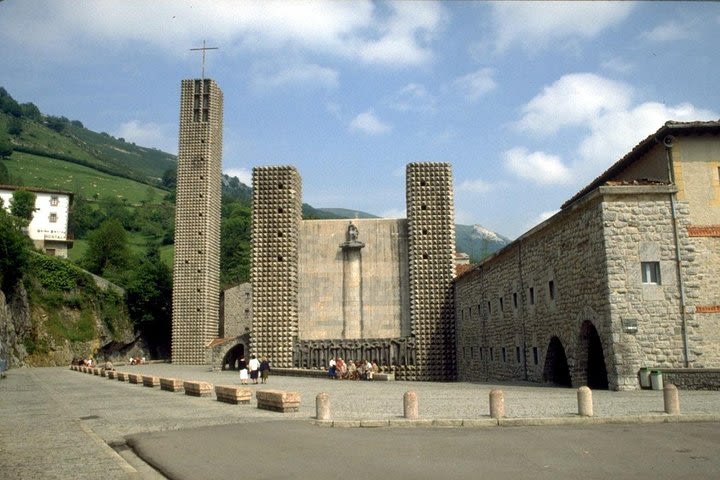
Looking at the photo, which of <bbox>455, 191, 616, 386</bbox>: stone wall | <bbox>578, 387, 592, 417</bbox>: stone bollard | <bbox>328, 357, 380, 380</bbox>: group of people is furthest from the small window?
<bbox>328, 357, 380, 380</bbox>: group of people

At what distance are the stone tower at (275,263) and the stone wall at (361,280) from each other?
965mm

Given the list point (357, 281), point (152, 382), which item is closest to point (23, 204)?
point (357, 281)

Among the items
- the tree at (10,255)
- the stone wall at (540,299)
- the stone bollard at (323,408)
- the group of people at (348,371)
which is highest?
the tree at (10,255)

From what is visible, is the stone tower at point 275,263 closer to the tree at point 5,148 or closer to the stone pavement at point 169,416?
the stone pavement at point 169,416

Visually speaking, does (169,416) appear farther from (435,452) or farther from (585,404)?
(585,404)

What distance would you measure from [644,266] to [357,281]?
78.6ft

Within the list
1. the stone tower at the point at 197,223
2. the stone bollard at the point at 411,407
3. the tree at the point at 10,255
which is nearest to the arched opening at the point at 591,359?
the stone bollard at the point at 411,407

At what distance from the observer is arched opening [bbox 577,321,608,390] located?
2088 cm

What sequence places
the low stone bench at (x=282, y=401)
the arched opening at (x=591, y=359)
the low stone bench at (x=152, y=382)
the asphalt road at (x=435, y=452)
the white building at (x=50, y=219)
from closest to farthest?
the asphalt road at (x=435, y=452) < the low stone bench at (x=282, y=401) < the arched opening at (x=591, y=359) < the low stone bench at (x=152, y=382) < the white building at (x=50, y=219)

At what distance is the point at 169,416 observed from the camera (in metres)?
14.8

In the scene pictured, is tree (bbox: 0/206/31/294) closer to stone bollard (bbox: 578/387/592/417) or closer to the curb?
the curb

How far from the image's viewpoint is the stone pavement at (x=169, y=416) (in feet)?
31.0

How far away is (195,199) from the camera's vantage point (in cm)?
6506

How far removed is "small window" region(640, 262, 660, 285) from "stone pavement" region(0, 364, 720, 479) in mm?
3547
